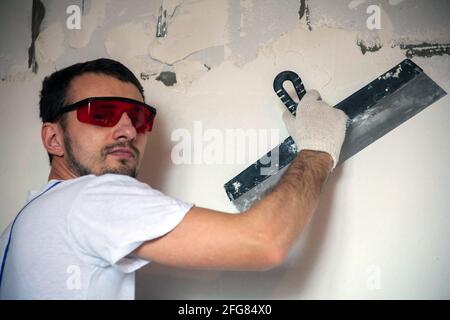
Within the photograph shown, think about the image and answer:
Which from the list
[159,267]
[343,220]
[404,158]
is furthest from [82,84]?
[404,158]

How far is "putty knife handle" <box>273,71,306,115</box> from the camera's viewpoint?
129 centimetres

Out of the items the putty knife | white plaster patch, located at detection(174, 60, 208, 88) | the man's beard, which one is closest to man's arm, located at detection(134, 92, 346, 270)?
the man's beard

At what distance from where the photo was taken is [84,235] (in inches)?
34.9

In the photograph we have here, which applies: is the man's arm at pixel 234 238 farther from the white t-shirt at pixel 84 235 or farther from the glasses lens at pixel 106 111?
the glasses lens at pixel 106 111

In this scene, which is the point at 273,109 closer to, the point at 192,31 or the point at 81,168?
the point at 192,31

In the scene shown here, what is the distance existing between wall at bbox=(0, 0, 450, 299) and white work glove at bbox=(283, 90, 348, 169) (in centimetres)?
17

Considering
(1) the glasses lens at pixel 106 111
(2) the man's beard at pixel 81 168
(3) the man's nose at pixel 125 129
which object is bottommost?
(2) the man's beard at pixel 81 168

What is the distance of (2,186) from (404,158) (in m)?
1.68

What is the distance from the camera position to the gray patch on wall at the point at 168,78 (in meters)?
1.54

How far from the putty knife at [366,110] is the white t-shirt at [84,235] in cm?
54
